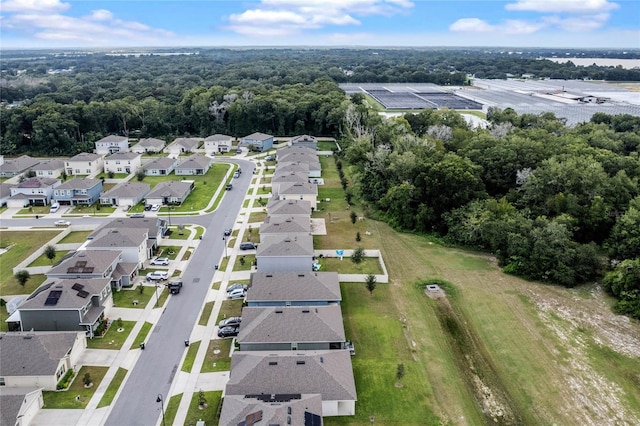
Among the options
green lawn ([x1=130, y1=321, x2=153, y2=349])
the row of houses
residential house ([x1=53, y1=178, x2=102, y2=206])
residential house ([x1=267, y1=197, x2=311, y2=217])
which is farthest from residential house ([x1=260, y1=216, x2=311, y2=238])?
residential house ([x1=53, y1=178, x2=102, y2=206])

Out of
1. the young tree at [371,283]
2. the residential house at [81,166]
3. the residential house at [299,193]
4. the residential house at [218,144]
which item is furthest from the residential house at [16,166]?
the young tree at [371,283]

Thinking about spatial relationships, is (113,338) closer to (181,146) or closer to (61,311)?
(61,311)

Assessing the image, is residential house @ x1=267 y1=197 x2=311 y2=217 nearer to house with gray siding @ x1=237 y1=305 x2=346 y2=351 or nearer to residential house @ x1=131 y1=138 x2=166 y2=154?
house with gray siding @ x1=237 y1=305 x2=346 y2=351

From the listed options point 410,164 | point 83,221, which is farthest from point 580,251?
point 83,221

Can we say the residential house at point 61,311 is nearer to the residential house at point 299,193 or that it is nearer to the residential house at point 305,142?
the residential house at point 299,193

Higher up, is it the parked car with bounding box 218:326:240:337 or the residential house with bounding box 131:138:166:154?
the residential house with bounding box 131:138:166:154

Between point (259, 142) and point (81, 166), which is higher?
point (259, 142)

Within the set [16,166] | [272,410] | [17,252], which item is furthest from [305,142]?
[272,410]
